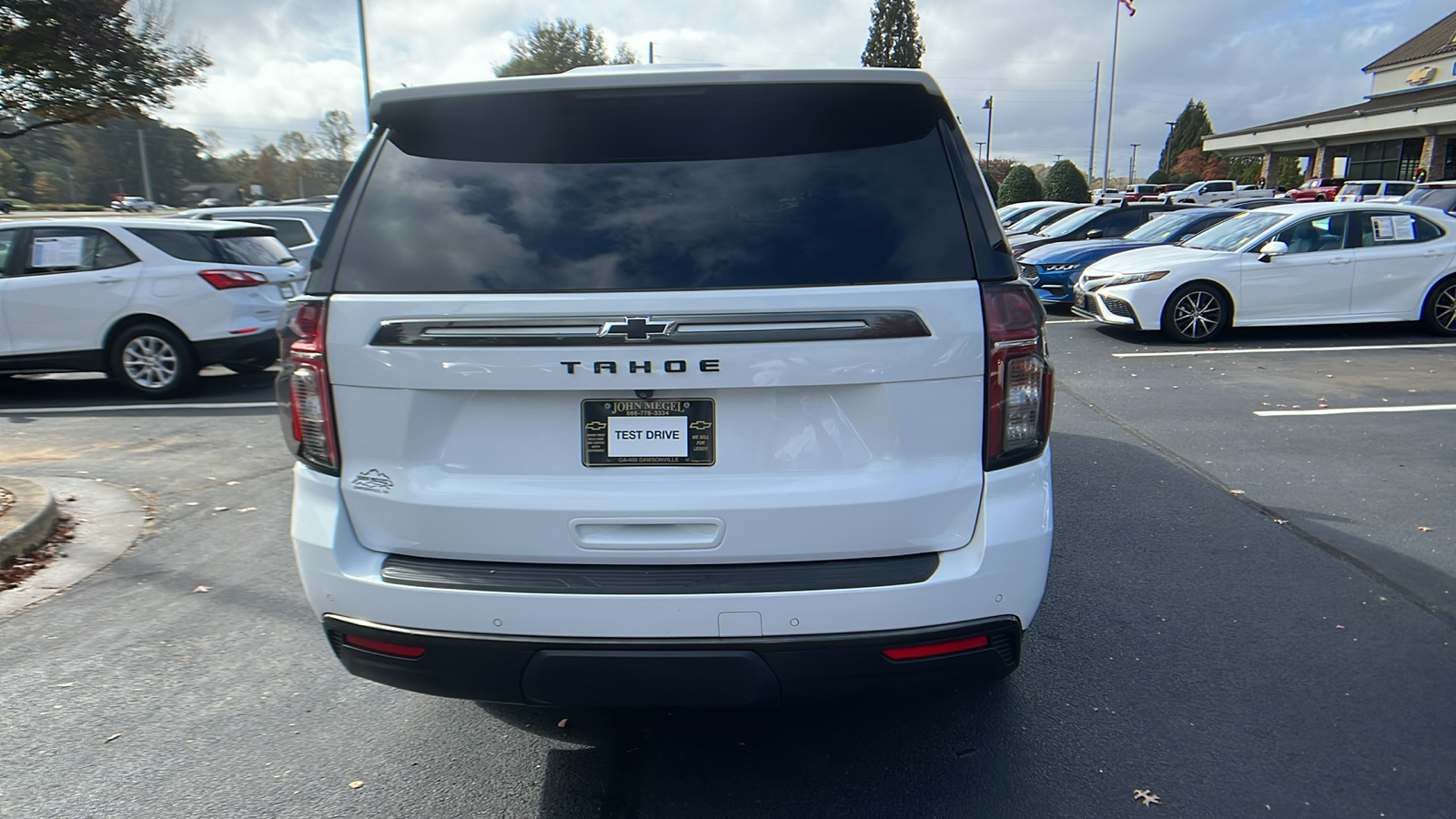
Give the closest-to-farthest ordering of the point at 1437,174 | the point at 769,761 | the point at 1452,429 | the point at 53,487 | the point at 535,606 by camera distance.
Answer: the point at 535,606 → the point at 769,761 → the point at 53,487 → the point at 1452,429 → the point at 1437,174

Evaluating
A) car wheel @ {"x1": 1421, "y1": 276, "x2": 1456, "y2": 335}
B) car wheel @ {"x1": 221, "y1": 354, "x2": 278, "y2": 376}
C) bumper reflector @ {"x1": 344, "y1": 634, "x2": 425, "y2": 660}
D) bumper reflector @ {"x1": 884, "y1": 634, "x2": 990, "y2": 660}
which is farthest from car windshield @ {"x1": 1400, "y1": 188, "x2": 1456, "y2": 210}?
bumper reflector @ {"x1": 344, "y1": 634, "x2": 425, "y2": 660}

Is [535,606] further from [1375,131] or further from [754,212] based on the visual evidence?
[1375,131]

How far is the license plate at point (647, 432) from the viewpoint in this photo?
2.36m

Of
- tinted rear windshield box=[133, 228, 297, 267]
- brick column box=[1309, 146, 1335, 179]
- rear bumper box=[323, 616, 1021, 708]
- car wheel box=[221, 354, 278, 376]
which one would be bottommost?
rear bumper box=[323, 616, 1021, 708]

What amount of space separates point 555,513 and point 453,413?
37 centimetres

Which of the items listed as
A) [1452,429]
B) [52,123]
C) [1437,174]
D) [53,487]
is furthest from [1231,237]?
[1437,174]

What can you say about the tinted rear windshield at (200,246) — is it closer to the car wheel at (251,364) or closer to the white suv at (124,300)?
the white suv at (124,300)

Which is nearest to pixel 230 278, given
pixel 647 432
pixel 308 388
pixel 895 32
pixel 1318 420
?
pixel 308 388

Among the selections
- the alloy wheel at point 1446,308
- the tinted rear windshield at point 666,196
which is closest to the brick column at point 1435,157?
the alloy wheel at point 1446,308

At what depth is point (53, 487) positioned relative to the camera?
6.09 m

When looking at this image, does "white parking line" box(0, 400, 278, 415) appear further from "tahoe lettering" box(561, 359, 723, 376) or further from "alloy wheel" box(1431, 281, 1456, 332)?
"alloy wheel" box(1431, 281, 1456, 332)

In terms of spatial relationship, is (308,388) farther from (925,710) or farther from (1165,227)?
(1165,227)

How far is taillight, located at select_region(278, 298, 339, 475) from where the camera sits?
2.48 metres

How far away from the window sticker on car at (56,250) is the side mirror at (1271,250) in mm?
12443
